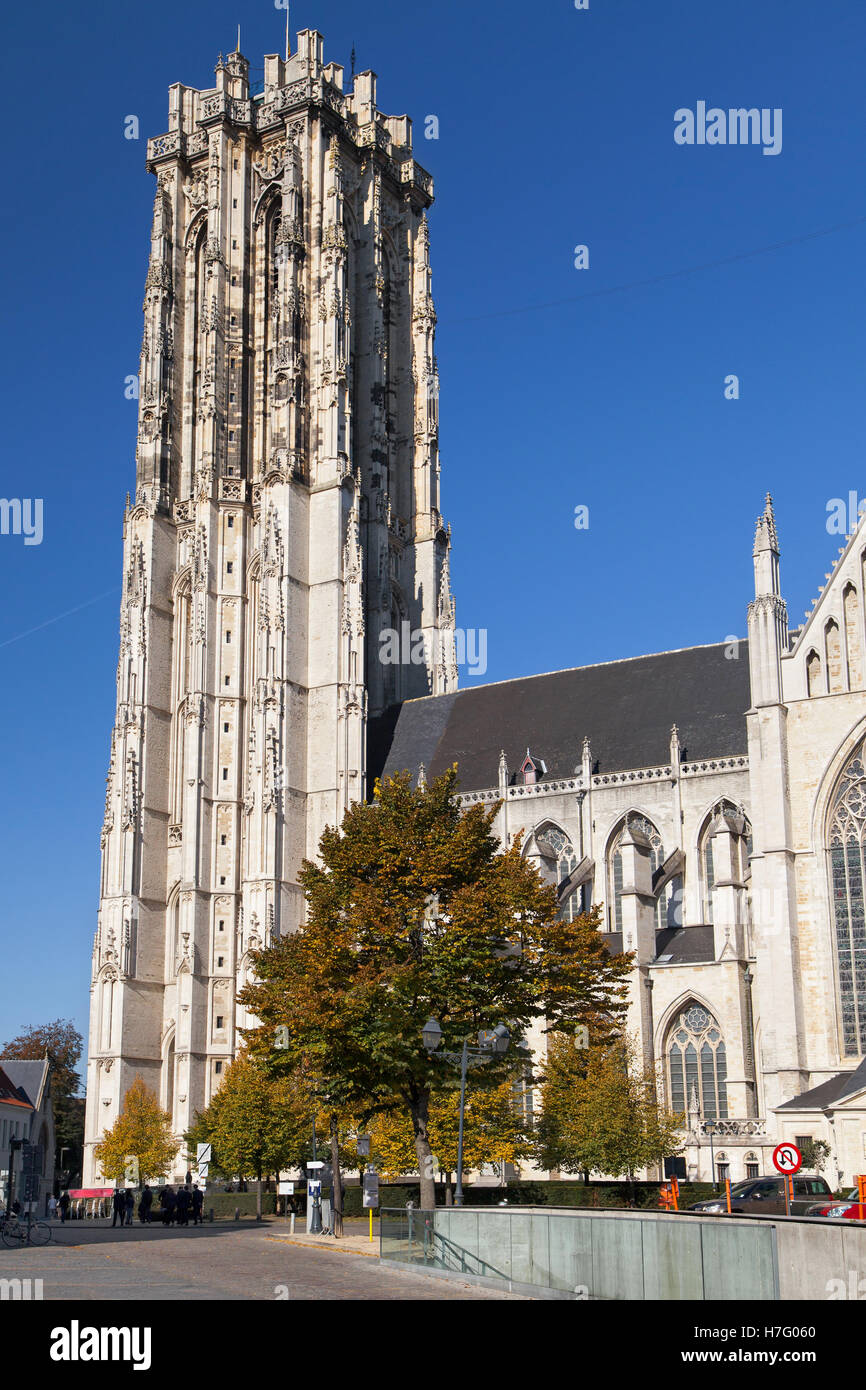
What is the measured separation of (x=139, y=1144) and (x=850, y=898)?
29.3 meters

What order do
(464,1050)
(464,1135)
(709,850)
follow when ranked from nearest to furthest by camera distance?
(464,1050) < (464,1135) < (709,850)

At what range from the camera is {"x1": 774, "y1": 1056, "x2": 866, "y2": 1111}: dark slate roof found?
1463 inches

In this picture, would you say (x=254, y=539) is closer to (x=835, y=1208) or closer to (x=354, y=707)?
(x=354, y=707)

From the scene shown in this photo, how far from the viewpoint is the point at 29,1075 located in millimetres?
74500

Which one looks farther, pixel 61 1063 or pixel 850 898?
pixel 61 1063

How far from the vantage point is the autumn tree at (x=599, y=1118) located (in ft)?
127

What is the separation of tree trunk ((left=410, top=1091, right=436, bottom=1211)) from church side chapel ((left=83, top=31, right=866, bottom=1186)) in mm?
12006

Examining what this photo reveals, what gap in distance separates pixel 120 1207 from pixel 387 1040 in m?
18.0

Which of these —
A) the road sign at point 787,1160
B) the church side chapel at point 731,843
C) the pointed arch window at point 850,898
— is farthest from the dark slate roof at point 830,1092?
the road sign at point 787,1160

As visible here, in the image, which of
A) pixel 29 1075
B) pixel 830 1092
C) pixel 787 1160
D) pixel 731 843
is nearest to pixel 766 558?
pixel 731 843

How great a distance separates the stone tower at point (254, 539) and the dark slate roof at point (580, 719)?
370 centimetres

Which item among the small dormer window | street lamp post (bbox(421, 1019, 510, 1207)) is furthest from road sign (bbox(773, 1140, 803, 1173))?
the small dormer window

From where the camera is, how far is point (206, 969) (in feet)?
199

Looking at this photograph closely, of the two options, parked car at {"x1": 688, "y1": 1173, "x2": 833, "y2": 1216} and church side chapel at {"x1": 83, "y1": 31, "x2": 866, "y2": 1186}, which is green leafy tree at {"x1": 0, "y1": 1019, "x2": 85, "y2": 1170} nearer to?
church side chapel at {"x1": 83, "y1": 31, "x2": 866, "y2": 1186}
